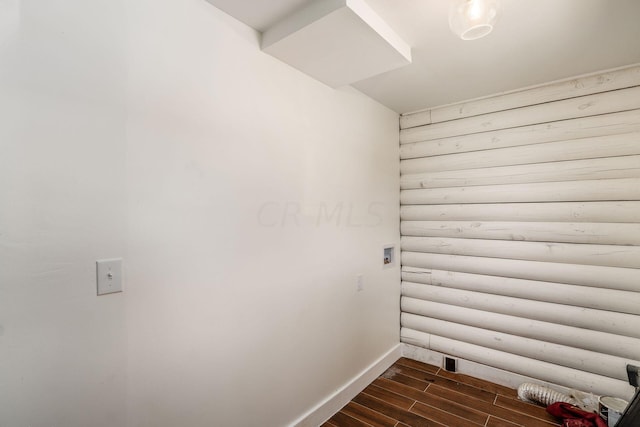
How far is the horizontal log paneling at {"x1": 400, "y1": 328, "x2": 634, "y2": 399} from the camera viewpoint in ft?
7.09

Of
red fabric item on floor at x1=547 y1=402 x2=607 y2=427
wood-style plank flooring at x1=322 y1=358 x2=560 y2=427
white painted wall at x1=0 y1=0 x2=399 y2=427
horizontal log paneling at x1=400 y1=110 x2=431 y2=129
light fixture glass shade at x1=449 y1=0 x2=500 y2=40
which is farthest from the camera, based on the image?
horizontal log paneling at x1=400 y1=110 x2=431 y2=129

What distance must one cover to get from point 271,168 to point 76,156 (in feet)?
3.05

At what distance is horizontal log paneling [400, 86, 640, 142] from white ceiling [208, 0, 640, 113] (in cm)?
21

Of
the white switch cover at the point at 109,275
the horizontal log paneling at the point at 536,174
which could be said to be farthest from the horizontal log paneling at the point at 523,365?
the white switch cover at the point at 109,275

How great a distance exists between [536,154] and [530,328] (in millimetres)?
1454

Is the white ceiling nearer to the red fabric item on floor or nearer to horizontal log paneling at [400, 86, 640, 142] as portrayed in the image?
horizontal log paneling at [400, 86, 640, 142]

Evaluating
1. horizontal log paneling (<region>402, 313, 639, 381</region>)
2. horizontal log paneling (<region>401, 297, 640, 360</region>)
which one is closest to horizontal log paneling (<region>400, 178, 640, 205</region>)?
horizontal log paneling (<region>401, 297, 640, 360</region>)

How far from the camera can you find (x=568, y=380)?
2.30 m

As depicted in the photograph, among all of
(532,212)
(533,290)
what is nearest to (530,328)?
(533,290)

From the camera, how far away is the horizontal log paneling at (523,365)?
216 centimetres

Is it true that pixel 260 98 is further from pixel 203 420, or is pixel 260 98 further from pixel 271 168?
pixel 203 420

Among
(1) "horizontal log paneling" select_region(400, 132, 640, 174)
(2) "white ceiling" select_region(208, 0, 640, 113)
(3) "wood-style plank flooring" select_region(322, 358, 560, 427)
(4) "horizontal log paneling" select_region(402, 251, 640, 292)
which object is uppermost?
(2) "white ceiling" select_region(208, 0, 640, 113)

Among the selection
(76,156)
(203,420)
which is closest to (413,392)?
(203,420)

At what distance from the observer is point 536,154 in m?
2.45
